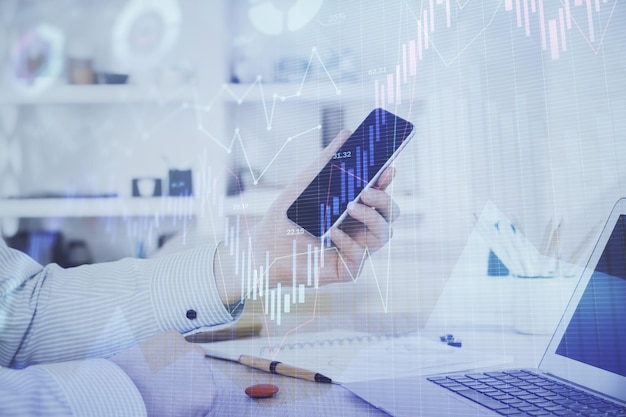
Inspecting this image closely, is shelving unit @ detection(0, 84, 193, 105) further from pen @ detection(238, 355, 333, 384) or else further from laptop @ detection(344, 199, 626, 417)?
laptop @ detection(344, 199, 626, 417)

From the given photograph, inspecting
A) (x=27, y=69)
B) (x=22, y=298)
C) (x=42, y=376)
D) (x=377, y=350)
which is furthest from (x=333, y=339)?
(x=27, y=69)

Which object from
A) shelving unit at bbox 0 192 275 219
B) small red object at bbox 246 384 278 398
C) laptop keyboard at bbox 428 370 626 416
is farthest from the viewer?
shelving unit at bbox 0 192 275 219

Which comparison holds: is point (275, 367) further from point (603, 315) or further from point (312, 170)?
point (603, 315)

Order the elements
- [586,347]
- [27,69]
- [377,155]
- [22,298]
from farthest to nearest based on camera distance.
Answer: [27,69] < [22,298] < [377,155] < [586,347]

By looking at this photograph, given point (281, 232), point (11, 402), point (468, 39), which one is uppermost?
point (468, 39)

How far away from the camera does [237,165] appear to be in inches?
25.3

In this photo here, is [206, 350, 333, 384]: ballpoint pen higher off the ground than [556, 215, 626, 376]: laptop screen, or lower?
lower

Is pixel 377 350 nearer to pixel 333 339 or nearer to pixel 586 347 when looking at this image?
pixel 333 339

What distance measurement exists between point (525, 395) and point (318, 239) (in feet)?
0.92

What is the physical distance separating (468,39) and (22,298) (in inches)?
27.6

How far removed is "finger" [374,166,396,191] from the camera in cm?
56

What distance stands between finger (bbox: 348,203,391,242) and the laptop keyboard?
17 cm

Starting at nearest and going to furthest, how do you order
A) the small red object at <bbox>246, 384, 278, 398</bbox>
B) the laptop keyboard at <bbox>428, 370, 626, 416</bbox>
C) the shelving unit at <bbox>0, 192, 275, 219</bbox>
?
the laptop keyboard at <bbox>428, 370, 626, 416</bbox> < the small red object at <bbox>246, 384, 278, 398</bbox> < the shelving unit at <bbox>0, 192, 275, 219</bbox>

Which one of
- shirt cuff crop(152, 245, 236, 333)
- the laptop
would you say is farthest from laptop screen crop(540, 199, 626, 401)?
shirt cuff crop(152, 245, 236, 333)
